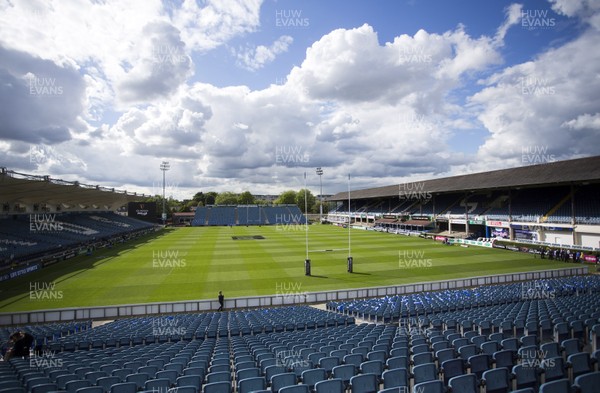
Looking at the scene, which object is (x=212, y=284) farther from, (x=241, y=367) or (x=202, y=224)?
(x=202, y=224)

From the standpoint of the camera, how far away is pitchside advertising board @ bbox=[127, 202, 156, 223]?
91000 mm

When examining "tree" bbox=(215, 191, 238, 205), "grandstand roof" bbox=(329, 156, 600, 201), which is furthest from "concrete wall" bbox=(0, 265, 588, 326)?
"tree" bbox=(215, 191, 238, 205)

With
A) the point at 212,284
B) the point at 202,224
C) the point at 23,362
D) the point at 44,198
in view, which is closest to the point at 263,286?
the point at 212,284

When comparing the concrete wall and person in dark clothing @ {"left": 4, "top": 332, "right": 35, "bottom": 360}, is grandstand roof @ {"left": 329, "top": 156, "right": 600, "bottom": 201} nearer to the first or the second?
the concrete wall

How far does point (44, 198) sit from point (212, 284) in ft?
113

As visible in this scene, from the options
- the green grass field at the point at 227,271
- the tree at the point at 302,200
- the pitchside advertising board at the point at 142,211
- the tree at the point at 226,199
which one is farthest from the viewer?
the tree at the point at 226,199

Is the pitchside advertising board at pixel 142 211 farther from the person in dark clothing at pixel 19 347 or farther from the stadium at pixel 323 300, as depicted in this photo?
the person in dark clothing at pixel 19 347

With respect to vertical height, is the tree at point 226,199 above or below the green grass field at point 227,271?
above

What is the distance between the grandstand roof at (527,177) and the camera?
37188 mm

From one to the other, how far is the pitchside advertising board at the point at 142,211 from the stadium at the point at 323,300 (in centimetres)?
2254

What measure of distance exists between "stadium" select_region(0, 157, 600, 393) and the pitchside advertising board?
22536 mm

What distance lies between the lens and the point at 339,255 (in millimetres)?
39781

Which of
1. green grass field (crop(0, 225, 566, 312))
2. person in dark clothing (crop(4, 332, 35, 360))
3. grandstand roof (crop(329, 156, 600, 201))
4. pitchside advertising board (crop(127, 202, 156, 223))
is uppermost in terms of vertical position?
grandstand roof (crop(329, 156, 600, 201))

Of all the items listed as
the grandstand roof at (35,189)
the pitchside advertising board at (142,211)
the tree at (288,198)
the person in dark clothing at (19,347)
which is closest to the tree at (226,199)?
the tree at (288,198)
